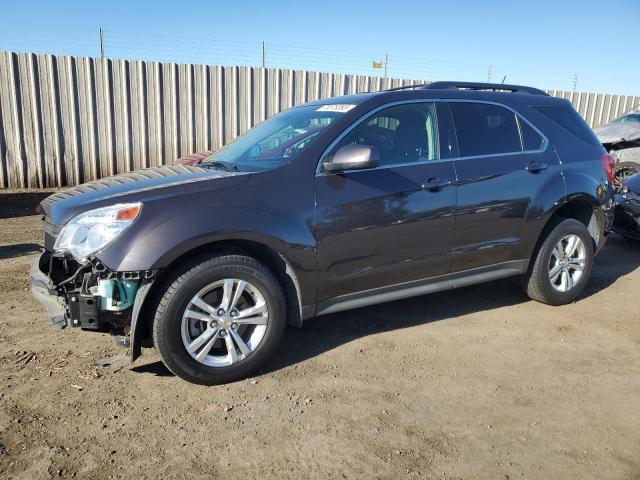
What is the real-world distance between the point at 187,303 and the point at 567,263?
351cm

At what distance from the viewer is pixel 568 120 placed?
4926mm

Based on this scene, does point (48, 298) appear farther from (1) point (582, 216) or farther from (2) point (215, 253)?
(1) point (582, 216)

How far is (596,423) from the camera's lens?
304 cm

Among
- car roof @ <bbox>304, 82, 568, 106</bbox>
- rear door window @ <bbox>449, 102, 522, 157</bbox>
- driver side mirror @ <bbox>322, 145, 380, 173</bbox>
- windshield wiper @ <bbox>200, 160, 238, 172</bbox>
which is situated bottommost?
windshield wiper @ <bbox>200, 160, 238, 172</bbox>

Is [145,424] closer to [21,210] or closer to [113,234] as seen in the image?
[113,234]

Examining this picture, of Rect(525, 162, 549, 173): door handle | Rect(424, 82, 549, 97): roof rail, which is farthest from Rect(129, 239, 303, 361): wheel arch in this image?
Rect(525, 162, 549, 173): door handle

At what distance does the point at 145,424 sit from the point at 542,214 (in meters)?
3.54

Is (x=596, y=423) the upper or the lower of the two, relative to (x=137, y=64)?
lower

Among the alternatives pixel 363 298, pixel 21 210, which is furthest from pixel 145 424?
pixel 21 210

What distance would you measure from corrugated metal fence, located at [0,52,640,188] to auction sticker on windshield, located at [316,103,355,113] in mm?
7032

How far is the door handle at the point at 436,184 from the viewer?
12.9ft

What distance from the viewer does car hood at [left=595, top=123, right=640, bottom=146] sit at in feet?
36.9

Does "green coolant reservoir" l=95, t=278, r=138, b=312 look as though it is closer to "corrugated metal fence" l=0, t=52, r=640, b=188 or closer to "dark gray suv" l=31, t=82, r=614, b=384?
"dark gray suv" l=31, t=82, r=614, b=384

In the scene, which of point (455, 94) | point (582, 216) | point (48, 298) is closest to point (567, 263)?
point (582, 216)
